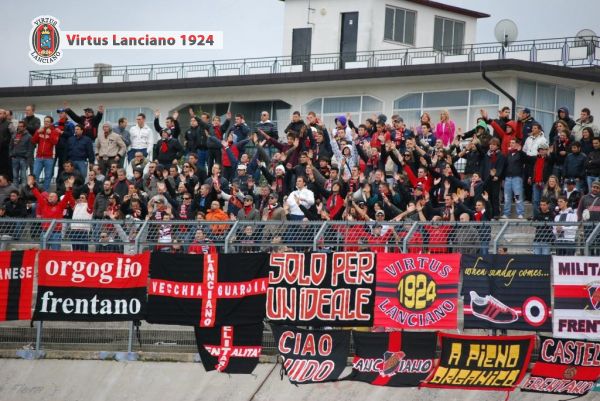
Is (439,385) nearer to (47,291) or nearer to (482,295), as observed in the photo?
(482,295)

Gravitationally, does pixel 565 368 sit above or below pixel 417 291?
below

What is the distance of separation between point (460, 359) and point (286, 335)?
2.74 meters

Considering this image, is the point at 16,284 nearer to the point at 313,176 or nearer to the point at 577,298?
the point at 313,176

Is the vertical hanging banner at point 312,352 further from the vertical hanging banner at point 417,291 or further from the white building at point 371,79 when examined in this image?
the white building at point 371,79

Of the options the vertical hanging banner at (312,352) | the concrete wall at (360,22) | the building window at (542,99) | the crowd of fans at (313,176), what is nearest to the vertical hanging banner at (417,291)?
the crowd of fans at (313,176)

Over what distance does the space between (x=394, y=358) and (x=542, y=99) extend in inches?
628

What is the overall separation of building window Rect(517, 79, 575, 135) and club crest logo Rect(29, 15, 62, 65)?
61.2 feet

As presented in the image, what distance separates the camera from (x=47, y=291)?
67.6 ft

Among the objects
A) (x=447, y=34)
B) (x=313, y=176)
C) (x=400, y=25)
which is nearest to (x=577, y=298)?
(x=313, y=176)

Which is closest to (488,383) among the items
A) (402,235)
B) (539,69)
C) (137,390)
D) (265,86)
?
(402,235)

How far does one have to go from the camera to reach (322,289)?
18.9 metres

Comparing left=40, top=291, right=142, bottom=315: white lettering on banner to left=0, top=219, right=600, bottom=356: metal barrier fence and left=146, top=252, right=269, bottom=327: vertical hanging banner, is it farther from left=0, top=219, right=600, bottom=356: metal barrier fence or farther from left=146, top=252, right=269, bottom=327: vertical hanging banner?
left=146, top=252, right=269, bottom=327: vertical hanging banner

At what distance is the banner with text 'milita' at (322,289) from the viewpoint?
61.4ft

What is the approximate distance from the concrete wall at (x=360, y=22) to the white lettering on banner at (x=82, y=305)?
68.3ft
